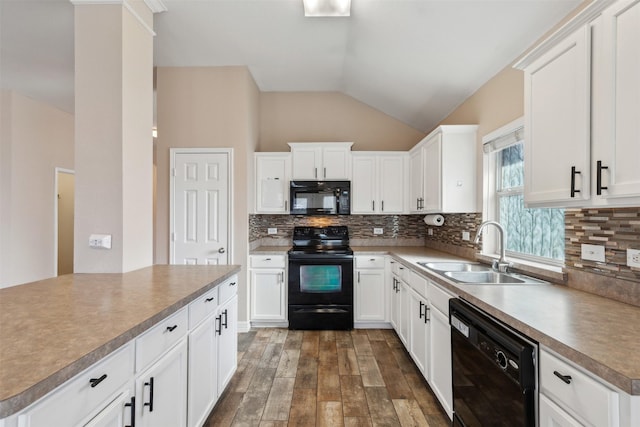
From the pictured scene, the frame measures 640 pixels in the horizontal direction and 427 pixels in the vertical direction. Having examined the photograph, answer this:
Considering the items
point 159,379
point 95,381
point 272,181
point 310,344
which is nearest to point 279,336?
point 310,344

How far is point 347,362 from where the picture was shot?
279 cm

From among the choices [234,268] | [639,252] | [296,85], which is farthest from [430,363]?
[296,85]

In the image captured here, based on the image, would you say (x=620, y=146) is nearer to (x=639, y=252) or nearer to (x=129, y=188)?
(x=639, y=252)

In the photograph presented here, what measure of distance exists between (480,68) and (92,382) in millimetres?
3074

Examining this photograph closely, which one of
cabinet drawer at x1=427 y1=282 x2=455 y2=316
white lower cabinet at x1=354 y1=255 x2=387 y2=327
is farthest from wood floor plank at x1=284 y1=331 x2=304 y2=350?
cabinet drawer at x1=427 y1=282 x2=455 y2=316

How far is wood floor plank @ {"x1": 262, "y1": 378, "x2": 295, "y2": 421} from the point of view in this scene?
2.05 metres

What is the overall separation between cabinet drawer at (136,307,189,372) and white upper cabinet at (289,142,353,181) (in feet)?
8.24

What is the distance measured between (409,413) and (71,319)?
199 centimetres

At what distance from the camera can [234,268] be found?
235cm

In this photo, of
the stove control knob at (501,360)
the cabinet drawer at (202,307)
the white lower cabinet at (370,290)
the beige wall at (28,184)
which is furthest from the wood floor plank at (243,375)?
the beige wall at (28,184)

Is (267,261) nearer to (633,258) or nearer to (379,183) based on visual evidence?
(379,183)

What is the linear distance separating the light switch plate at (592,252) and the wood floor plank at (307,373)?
1.94 meters

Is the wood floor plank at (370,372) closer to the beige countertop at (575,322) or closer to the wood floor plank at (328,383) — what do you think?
the wood floor plank at (328,383)

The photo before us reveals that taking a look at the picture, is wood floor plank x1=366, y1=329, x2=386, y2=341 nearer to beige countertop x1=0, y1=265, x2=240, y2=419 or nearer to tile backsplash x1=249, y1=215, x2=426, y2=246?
tile backsplash x1=249, y1=215, x2=426, y2=246
